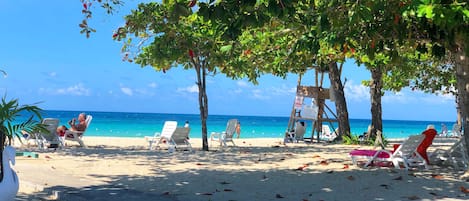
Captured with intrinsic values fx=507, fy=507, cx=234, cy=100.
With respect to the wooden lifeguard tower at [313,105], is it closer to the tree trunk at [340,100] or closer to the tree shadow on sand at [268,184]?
the tree trunk at [340,100]

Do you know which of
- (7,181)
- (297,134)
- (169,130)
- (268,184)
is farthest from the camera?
(297,134)

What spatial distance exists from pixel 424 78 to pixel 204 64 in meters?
13.8

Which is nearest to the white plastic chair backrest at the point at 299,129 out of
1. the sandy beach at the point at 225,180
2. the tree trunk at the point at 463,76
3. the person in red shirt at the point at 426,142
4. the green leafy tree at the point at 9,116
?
the sandy beach at the point at 225,180

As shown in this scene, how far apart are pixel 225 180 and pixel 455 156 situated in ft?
16.3

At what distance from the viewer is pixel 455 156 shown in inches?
395

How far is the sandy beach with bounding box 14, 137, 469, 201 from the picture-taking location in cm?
653

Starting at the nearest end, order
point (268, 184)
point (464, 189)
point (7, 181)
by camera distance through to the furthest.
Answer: point (7, 181)
point (464, 189)
point (268, 184)

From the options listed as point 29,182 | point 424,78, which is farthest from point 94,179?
point 424,78

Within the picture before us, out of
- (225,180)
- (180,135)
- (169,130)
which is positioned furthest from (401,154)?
(169,130)

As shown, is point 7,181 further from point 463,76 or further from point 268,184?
point 463,76

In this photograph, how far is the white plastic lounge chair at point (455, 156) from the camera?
9.61 metres

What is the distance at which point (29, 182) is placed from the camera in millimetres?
7027

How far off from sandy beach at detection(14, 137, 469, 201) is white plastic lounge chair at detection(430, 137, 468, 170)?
0.86 feet

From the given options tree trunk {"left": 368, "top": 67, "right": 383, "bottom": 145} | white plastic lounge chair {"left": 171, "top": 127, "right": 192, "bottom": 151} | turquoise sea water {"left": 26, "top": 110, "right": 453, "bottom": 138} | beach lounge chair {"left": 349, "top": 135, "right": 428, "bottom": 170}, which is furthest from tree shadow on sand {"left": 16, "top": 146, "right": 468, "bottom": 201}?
turquoise sea water {"left": 26, "top": 110, "right": 453, "bottom": 138}
